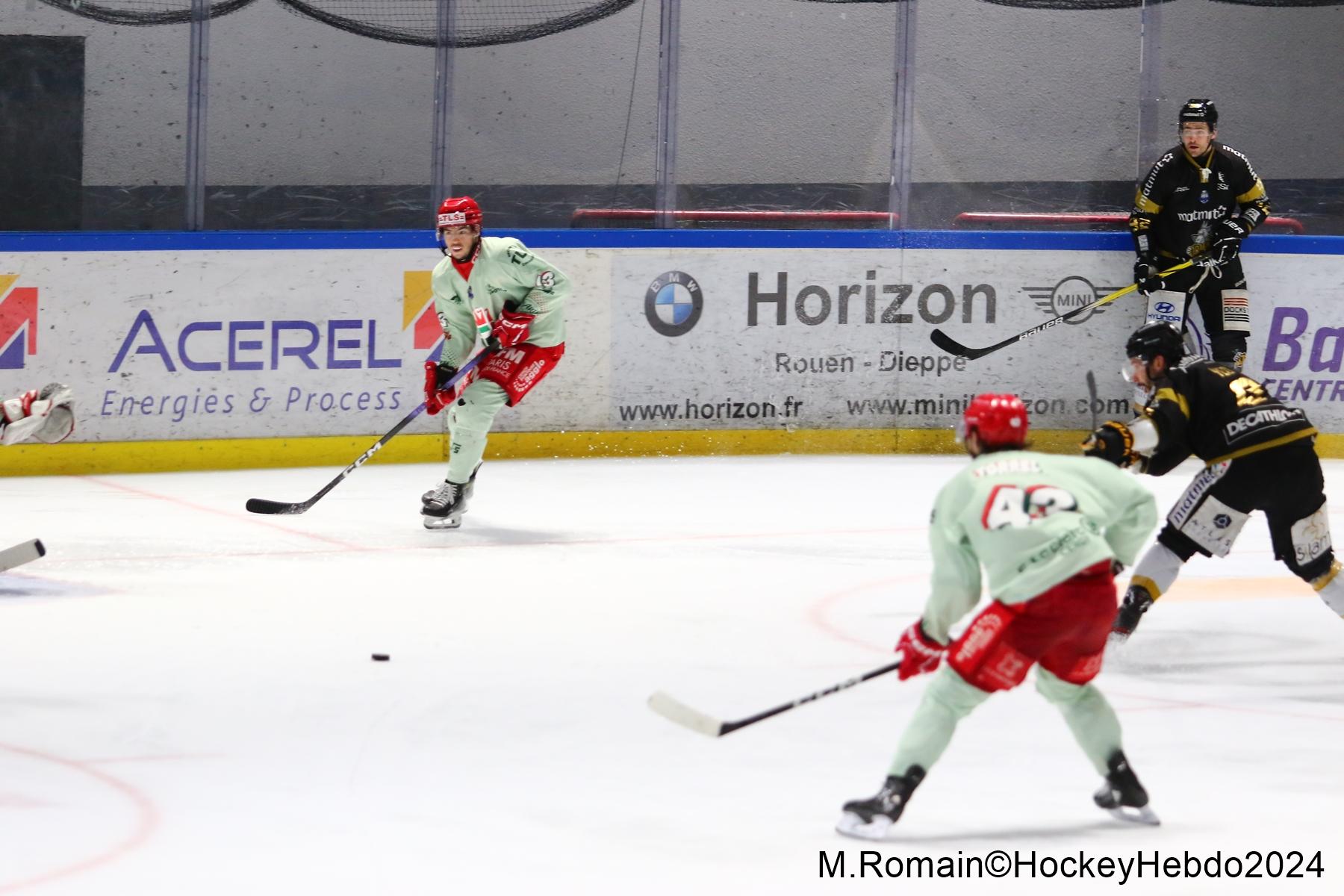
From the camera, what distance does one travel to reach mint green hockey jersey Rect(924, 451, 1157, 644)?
331 cm

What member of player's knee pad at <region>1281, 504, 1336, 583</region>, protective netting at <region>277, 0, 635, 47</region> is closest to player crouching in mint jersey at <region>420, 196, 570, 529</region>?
protective netting at <region>277, 0, 635, 47</region>

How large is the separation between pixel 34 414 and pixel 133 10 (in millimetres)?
3294

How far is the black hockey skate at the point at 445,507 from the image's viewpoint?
22.9 ft

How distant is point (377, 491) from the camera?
7.89 metres

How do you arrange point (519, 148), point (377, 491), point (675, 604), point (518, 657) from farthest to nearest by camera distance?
1. point (519, 148)
2. point (377, 491)
3. point (675, 604)
4. point (518, 657)

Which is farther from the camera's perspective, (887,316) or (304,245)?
(887,316)

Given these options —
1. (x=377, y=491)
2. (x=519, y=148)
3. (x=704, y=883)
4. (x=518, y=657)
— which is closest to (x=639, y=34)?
(x=519, y=148)

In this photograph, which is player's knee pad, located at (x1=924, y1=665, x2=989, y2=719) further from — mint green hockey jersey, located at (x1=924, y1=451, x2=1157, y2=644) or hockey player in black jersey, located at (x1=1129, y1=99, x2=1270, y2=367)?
hockey player in black jersey, located at (x1=1129, y1=99, x2=1270, y2=367)

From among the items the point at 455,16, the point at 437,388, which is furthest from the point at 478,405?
the point at 455,16

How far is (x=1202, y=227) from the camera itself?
9.12 m

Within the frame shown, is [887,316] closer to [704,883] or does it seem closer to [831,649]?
[831,649]

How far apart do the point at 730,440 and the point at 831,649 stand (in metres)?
4.01

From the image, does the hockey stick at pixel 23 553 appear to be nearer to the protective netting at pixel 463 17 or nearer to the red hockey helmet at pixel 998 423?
the red hockey helmet at pixel 998 423

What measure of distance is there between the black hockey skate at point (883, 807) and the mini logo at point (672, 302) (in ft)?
18.7
